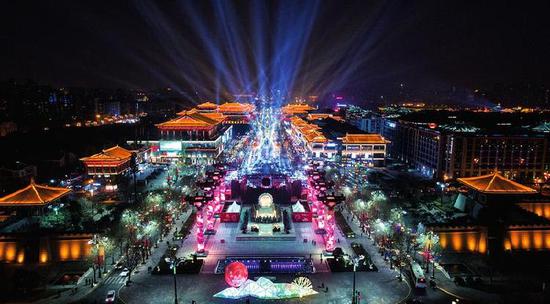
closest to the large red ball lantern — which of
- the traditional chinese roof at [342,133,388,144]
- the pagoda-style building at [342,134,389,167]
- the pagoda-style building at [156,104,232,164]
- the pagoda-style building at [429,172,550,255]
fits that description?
the pagoda-style building at [429,172,550,255]

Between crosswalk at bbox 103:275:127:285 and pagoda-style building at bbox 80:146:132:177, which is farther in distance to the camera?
pagoda-style building at bbox 80:146:132:177

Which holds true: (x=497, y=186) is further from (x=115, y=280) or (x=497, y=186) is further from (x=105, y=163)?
(x=105, y=163)

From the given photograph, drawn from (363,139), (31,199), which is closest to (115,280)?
(31,199)

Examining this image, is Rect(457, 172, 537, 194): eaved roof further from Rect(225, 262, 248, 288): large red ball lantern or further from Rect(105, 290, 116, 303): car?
Rect(105, 290, 116, 303): car

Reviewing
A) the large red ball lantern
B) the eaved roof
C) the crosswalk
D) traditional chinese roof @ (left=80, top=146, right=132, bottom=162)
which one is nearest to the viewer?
the large red ball lantern

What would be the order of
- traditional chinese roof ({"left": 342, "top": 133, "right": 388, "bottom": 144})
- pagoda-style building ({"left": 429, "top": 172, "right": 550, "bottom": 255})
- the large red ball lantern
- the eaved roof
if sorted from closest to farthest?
the large red ball lantern, pagoda-style building ({"left": 429, "top": 172, "right": 550, "bottom": 255}), the eaved roof, traditional chinese roof ({"left": 342, "top": 133, "right": 388, "bottom": 144})

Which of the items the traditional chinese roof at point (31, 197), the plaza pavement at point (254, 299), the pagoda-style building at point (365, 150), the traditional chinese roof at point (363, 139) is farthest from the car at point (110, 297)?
the traditional chinese roof at point (363, 139)
